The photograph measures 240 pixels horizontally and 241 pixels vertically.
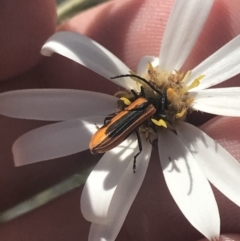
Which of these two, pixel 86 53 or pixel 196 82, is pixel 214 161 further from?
pixel 86 53

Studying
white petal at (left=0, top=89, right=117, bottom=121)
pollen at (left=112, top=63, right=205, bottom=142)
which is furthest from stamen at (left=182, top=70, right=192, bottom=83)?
white petal at (left=0, top=89, right=117, bottom=121)

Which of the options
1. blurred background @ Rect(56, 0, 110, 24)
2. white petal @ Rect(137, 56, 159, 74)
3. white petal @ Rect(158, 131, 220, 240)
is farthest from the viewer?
blurred background @ Rect(56, 0, 110, 24)

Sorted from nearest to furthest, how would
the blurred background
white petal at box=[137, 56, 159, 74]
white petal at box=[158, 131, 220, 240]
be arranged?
white petal at box=[158, 131, 220, 240]
white petal at box=[137, 56, 159, 74]
the blurred background

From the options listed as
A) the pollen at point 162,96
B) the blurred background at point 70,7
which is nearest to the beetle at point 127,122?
the pollen at point 162,96

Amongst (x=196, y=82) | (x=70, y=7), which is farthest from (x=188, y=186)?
(x=70, y=7)

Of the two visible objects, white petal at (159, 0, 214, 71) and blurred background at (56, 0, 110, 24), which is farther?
blurred background at (56, 0, 110, 24)

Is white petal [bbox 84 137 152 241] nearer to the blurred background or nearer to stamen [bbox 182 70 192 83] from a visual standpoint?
stamen [bbox 182 70 192 83]

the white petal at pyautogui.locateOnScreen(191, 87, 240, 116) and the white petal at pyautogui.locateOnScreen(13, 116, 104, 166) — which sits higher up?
the white petal at pyautogui.locateOnScreen(13, 116, 104, 166)
